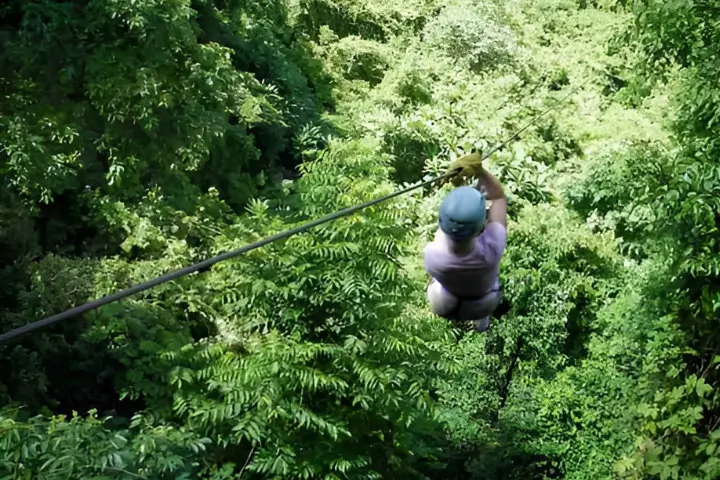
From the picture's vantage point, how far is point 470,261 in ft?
6.86

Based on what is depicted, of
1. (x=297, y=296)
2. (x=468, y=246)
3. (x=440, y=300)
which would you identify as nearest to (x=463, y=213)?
(x=468, y=246)

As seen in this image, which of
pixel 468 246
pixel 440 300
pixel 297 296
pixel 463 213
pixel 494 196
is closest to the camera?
pixel 463 213

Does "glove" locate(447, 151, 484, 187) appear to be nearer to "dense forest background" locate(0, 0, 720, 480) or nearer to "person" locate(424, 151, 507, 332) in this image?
"person" locate(424, 151, 507, 332)

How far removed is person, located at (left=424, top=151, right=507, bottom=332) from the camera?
1.89 meters

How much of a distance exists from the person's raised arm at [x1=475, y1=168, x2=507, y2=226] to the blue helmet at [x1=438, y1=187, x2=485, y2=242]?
0.26 metres

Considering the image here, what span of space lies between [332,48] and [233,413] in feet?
23.5

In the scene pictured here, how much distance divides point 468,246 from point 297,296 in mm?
1822

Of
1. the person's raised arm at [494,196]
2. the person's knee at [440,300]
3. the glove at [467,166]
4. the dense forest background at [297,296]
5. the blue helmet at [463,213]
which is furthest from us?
the dense forest background at [297,296]

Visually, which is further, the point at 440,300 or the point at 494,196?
the point at 440,300

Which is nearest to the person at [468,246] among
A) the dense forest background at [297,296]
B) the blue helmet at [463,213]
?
the blue helmet at [463,213]

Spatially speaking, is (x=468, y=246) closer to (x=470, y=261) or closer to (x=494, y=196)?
(x=470, y=261)

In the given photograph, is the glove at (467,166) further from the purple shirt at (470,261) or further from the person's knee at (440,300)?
the person's knee at (440,300)

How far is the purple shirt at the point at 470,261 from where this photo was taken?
82.2 inches

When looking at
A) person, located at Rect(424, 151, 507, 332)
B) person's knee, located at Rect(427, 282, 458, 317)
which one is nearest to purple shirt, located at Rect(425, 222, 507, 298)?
person, located at Rect(424, 151, 507, 332)
